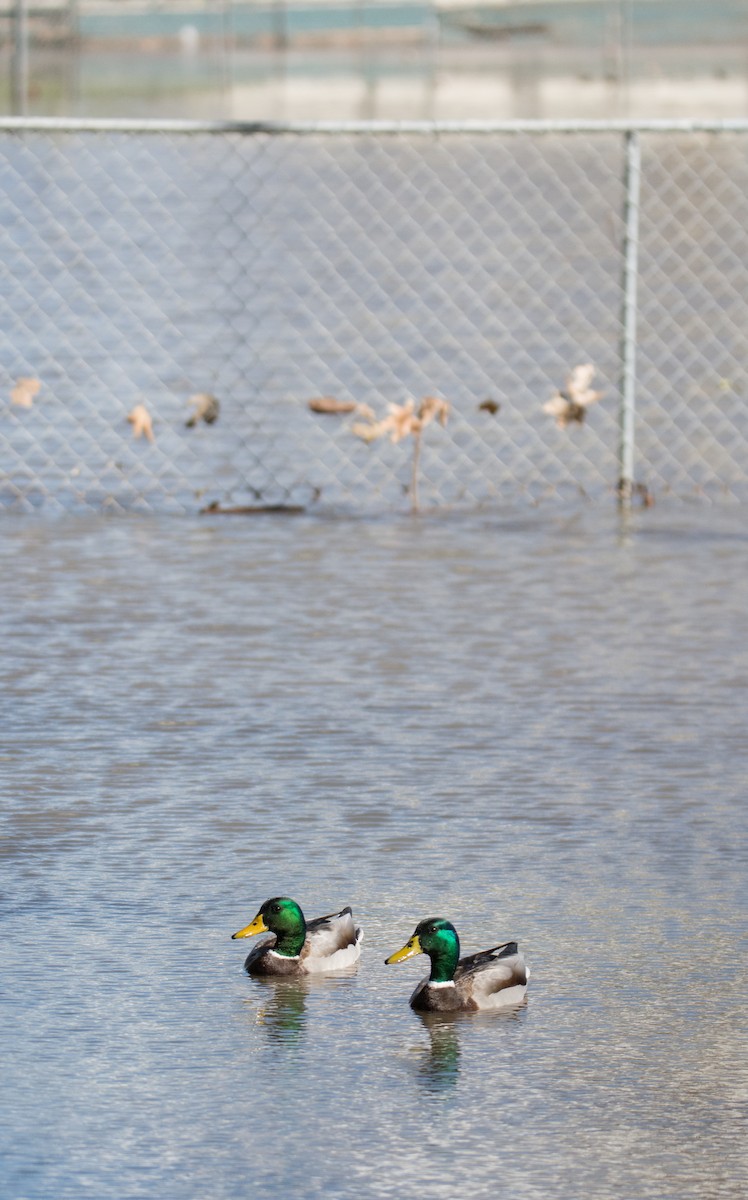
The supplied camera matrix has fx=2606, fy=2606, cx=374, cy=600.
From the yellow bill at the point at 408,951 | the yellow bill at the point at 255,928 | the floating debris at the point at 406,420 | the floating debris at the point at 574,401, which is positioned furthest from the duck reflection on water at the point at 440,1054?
the floating debris at the point at 574,401

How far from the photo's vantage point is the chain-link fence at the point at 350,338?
Answer: 11906 millimetres

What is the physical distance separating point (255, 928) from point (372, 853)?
2.86ft

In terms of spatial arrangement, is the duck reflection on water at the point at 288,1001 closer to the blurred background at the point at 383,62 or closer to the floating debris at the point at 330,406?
the floating debris at the point at 330,406

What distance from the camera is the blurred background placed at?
1391 inches

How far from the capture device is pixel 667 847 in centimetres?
642

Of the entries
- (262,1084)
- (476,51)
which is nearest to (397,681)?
(262,1084)

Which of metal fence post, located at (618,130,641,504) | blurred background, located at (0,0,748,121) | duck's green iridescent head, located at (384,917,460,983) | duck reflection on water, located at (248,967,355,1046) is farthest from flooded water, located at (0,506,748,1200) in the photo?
blurred background, located at (0,0,748,121)

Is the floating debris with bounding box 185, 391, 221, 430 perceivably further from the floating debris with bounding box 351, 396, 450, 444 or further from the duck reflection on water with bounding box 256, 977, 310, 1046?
the duck reflection on water with bounding box 256, 977, 310, 1046

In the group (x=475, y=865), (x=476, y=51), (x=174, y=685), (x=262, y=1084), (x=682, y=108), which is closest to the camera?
(x=262, y=1084)

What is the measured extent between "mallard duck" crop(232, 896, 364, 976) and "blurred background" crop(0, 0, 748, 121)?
17997mm

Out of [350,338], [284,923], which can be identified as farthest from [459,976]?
[350,338]

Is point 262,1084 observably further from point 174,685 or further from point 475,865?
point 174,685

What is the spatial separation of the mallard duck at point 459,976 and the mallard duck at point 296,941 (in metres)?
0.22

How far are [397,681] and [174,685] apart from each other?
703 millimetres
